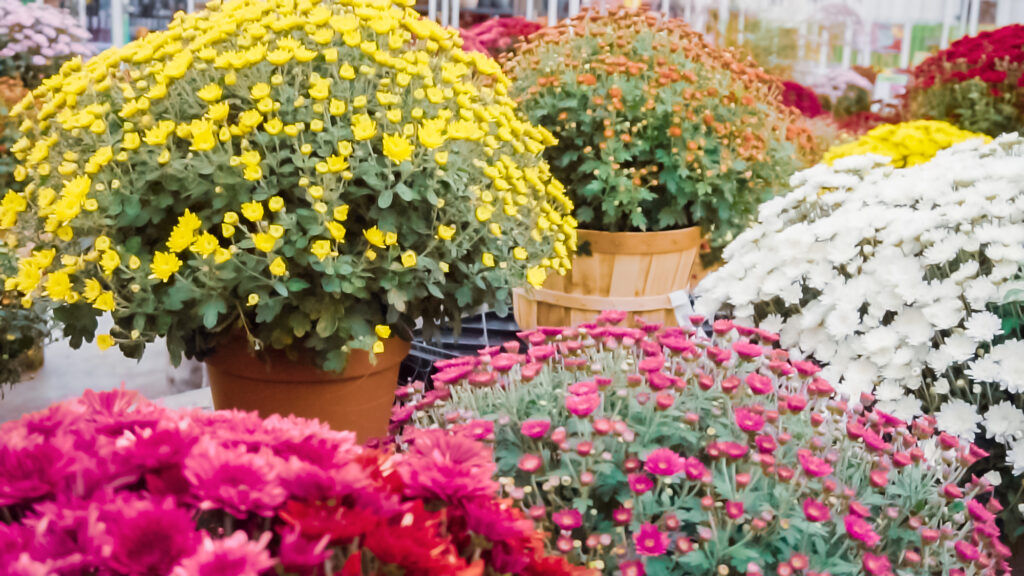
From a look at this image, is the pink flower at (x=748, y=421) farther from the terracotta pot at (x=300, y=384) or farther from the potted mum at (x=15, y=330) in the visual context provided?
the potted mum at (x=15, y=330)

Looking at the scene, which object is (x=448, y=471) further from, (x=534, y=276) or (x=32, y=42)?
(x=32, y=42)

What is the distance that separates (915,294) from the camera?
1846mm

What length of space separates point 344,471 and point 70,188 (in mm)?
1158

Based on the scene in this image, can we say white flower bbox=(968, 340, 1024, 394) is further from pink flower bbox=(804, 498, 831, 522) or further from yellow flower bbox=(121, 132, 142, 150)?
yellow flower bbox=(121, 132, 142, 150)

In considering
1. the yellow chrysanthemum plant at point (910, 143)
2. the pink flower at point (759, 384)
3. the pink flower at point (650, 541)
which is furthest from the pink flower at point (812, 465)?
the yellow chrysanthemum plant at point (910, 143)

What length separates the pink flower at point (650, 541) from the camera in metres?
1.07

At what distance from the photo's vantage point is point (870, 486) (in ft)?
4.27

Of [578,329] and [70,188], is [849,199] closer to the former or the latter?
[578,329]

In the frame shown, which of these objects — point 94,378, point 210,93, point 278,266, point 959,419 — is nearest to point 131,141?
point 210,93

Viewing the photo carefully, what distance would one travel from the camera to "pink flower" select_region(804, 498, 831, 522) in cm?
112

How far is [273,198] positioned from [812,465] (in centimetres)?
107

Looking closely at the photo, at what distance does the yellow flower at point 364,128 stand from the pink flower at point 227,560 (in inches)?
42.7

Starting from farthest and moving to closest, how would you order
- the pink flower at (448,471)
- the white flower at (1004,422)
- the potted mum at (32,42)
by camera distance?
the potted mum at (32,42) → the white flower at (1004,422) → the pink flower at (448,471)

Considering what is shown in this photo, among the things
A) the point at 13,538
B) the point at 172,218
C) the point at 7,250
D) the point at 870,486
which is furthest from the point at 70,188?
the point at 870,486
